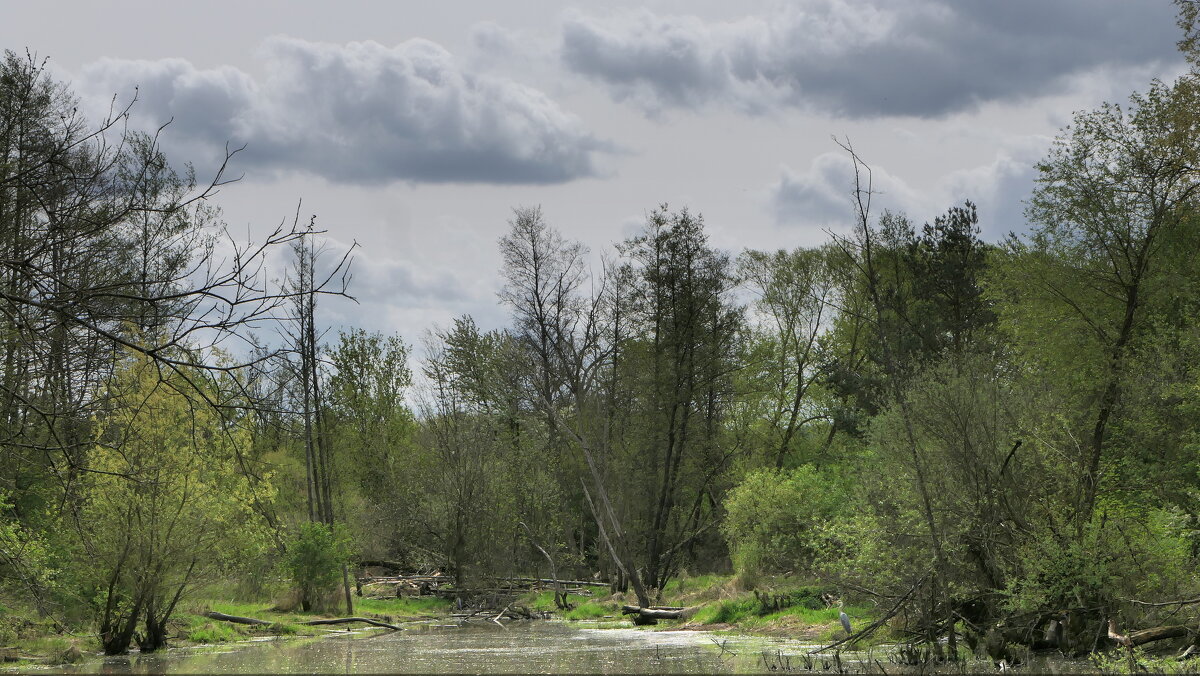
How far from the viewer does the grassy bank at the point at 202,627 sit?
1905 centimetres

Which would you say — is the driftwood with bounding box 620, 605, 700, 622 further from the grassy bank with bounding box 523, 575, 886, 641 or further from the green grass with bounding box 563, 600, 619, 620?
the green grass with bounding box 563, 600, 619, 620

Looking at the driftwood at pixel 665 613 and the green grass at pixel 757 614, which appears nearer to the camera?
the green grass at pixel 757 614

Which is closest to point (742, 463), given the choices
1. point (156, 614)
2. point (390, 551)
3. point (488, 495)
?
point (488, 495)

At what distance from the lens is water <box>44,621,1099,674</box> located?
15820mm

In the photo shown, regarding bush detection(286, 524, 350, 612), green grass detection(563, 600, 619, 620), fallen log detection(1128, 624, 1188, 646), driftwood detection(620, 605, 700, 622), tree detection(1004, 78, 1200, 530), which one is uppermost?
tree detection(1004, 78, 1200, 530)

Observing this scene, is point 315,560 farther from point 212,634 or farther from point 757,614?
point 757,614

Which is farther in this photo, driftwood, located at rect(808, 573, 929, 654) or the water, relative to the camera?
the water

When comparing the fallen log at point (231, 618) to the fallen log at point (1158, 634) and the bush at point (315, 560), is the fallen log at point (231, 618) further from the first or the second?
the fallen log at point (1158, 634)

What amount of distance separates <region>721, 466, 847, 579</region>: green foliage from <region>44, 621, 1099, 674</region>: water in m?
4.27

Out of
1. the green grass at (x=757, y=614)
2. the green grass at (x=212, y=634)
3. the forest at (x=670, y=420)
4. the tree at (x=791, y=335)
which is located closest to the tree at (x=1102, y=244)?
the forest at (x=670, y=420)

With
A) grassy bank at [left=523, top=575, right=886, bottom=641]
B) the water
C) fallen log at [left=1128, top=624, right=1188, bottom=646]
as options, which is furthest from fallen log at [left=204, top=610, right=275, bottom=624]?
fallen log at [left=1128, top=624, right=1188, bottom=646]

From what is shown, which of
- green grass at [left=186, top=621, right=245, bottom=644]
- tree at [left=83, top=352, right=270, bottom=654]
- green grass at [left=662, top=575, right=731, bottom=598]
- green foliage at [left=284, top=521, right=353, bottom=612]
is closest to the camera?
tree at [left=83, top=352, right=270, bottom=654]

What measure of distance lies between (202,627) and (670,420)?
15.7 meters

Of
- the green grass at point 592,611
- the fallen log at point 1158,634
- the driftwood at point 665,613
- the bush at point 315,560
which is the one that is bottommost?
the green grass at point 592,611
